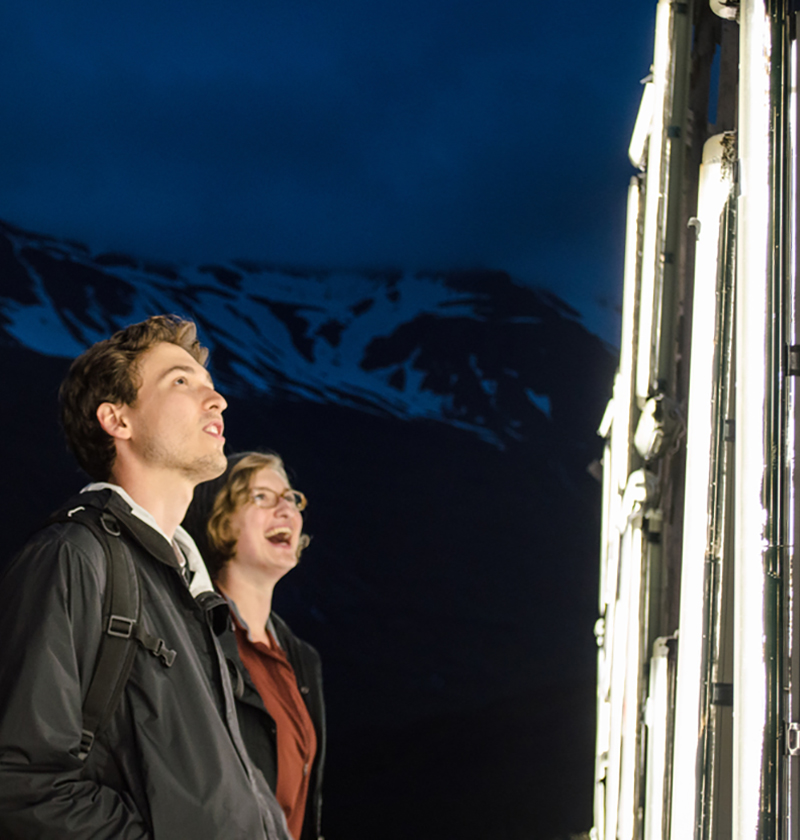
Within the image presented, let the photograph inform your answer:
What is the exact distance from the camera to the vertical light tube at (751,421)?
1.22 metres

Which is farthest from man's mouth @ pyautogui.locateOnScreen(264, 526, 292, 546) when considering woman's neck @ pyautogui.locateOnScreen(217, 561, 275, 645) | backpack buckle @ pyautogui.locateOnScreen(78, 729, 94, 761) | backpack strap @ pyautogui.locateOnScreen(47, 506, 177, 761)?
backpack buckle @ pyautogui.locateOnScreen(78, 729, 94, 761)

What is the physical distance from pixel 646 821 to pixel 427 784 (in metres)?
5.69

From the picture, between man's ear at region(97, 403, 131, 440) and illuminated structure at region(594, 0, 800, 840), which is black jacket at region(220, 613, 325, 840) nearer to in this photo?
man's ear at region(97, 403, 131, 440)

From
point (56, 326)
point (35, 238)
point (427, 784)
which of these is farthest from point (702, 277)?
point (35, 238)

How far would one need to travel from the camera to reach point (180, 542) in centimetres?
200

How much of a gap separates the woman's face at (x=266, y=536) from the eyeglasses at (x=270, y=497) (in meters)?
0.02

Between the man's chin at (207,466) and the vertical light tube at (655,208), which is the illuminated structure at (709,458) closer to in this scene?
the vertical light tube at (655,208)

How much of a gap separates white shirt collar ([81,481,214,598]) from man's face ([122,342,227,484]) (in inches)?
4.2

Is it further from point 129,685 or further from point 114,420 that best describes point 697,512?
point 114,420

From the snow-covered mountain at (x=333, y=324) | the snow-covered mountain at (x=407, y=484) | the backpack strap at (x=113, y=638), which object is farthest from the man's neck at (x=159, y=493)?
the snow-covered mountain at (x=333, y=324)

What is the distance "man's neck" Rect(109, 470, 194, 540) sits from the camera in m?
1.84

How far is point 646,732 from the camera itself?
6.56 feet

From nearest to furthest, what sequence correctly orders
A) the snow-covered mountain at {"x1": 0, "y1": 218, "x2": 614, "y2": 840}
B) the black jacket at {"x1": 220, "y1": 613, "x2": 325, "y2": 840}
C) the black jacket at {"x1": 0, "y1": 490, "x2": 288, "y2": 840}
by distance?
the black jacket at {"x1": 0, "y1": 490, "x2": 288, "y2": 840}, the black jacket at {"x1": 220, "y1": 613, "x2": 325, "y2": 840}, the snow-covered mountain at {"x1": 0, "y1": 218, "x2": 614, "y2": 840}

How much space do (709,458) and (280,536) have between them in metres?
1.49
